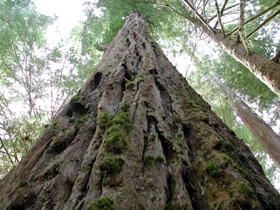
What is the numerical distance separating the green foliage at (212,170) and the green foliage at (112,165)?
89 centimetres

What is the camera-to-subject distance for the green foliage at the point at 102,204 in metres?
1.38

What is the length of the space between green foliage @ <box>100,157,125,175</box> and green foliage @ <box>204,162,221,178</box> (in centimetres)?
89

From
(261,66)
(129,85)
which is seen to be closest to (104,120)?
(129,85)

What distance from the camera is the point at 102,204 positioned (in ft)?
4.58

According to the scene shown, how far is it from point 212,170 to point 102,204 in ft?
3.73

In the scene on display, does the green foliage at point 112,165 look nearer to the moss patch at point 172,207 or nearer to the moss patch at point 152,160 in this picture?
the moss patch at point 152,160

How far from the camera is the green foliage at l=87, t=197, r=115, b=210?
54.2 inches

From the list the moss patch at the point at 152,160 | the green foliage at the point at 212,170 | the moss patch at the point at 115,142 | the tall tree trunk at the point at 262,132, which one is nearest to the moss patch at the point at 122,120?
the moss patch at the point at 115,142

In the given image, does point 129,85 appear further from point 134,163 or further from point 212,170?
point 212,170

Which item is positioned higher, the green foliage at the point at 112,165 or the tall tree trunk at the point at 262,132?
the tall tree trunk at the point at 262,132

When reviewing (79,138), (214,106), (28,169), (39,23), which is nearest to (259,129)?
(214,106)

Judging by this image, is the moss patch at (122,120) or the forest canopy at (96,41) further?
the forest canopy at (96,41)

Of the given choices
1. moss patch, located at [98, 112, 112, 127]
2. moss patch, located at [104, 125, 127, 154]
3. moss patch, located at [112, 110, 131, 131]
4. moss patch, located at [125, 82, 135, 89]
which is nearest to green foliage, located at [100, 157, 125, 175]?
moss patch, located at [104, 125, 127, 154]

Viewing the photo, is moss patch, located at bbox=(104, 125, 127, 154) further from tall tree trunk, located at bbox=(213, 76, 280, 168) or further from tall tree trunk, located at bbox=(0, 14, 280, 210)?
tall tree trunk, located at bbox=(213, 76, 280, 168)
